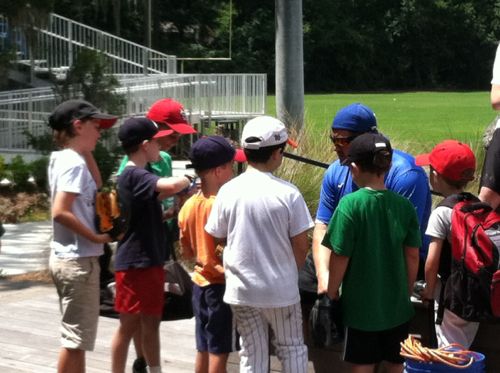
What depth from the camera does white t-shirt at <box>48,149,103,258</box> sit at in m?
5.12

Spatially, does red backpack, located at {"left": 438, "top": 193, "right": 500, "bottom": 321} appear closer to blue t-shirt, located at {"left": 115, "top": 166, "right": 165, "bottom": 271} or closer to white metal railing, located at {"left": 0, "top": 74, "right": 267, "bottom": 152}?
blue t-shirt, located at {"left": 115, "top": 166, "right": 165, "bottom": 271}

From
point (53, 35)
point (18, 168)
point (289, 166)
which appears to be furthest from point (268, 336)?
point (53, 35)

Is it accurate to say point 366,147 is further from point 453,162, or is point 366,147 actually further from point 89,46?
point 89,46

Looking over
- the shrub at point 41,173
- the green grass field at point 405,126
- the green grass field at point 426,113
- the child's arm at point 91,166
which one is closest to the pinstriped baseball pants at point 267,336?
the child's arm at point 91,166

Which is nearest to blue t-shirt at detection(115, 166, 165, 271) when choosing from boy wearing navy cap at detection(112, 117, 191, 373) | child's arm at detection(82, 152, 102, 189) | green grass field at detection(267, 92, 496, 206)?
boy wearing navy cap at detection(112, 117, 191, 373)

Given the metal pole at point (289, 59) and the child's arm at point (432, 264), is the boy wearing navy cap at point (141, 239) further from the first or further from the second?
the metal pole at point (289, 59)

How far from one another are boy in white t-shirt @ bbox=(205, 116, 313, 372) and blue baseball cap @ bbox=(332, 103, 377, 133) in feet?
1.60

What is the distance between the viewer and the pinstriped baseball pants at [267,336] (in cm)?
488

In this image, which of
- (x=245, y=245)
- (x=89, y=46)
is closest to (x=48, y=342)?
(x=245, y=245)

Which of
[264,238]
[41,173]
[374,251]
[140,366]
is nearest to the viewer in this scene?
[374,251]

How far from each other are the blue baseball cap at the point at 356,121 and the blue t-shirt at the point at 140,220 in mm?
1037

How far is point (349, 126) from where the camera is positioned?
209 inches

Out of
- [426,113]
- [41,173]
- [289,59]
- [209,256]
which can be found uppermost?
[289,59]

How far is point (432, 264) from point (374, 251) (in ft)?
1.56
